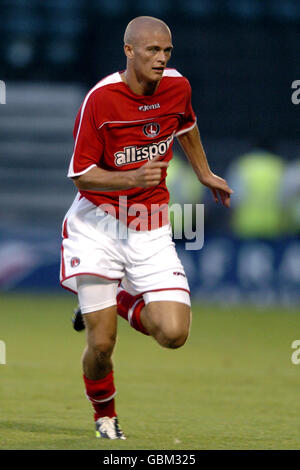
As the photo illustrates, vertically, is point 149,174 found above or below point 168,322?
above

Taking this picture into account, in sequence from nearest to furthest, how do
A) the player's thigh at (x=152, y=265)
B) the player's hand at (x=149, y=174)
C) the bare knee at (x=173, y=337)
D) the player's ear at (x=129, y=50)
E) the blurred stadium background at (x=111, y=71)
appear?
the player's hand at (x=149, y=174)
the bare knee at (x=173, y=337)
the player's ear at (x=129, y=50)
the player's thigh at (x=152, y=265)
the blurred stadium background at (x=111, y=71)

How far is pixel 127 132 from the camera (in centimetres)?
606

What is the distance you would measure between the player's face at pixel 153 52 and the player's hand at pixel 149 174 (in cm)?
57

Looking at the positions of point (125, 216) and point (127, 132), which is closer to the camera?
point (127, 132)

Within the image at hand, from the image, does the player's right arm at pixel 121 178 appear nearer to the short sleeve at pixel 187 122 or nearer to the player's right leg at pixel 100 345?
the short sleeve at pixel 187 122

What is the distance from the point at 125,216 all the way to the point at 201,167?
63 centimetres

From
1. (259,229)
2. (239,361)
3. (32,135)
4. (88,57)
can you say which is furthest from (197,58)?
(239,361)

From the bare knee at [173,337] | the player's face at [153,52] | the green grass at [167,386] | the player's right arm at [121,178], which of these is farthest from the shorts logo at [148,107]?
the green grass at [167,386]

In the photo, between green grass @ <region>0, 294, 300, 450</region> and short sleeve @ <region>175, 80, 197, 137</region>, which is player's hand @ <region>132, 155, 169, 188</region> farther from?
green grass @ <region>0, 294, 300, 450</region>

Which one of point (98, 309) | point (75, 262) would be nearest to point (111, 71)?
point (75, 262)

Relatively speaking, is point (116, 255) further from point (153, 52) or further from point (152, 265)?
point (153, 52)

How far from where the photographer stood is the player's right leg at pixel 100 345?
6035 millimetres

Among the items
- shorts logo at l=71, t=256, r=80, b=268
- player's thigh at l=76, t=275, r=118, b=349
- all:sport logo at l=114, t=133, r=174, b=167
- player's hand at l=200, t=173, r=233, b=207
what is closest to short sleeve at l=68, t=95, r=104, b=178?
all:sport logo at l=114, t=133, r=174, b=167

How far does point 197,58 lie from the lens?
18078mm
